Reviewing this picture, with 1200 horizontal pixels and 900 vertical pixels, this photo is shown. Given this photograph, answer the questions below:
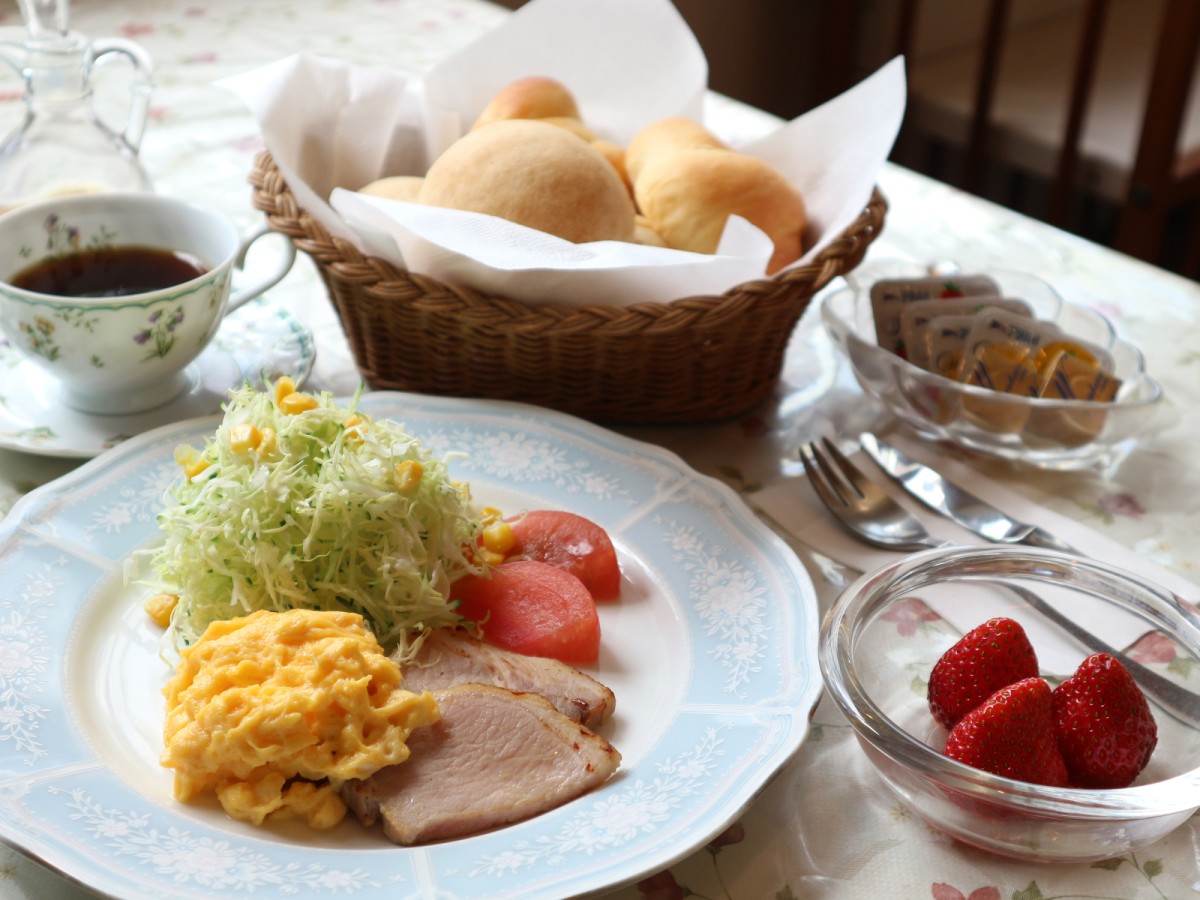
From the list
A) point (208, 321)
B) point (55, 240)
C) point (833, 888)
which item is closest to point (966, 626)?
point (833, 888)

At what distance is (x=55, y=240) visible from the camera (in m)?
1.36

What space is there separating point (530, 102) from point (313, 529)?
0.77 meters

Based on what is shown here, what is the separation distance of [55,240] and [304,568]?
0.58 meters

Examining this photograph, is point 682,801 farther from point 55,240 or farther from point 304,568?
point 55,240

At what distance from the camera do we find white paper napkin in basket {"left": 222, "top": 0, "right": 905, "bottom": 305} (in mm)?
1242

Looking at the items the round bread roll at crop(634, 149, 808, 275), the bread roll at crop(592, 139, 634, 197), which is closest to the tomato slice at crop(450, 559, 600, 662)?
the round bread roll at crop(634, 149, 808, 275)

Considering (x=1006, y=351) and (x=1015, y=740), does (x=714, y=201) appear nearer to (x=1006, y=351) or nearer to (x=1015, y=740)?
(x=1006, y=351)

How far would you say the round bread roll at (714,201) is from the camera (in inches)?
55.4

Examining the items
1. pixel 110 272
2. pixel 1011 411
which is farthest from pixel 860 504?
pixel 110 272

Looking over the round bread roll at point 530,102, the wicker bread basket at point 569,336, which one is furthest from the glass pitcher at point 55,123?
the round bread roll at point 530,102

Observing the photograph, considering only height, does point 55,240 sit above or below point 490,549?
above

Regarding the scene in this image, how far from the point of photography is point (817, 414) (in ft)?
4.83

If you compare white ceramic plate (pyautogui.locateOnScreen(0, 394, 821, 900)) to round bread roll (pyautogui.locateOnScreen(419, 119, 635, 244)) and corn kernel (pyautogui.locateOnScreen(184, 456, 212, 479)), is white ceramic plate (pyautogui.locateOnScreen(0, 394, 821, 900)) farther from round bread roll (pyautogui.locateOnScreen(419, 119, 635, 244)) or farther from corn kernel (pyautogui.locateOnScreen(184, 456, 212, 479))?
round bread roll (pyautogui.locateOnScreen(419, 119, 635, 244))

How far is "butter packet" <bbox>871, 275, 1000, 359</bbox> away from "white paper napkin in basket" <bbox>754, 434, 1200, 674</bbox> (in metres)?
0.12
